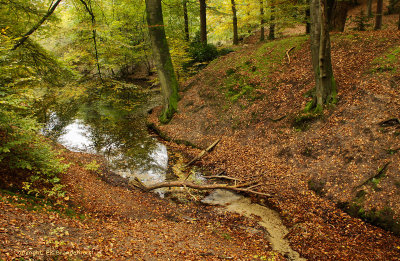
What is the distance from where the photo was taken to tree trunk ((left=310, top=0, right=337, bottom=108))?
880cm

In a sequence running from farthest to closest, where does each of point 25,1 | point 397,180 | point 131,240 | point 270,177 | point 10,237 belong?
1. point 25,1
2. point 270,177
3. point 397,180
4. point 131,240
5. point 10,237

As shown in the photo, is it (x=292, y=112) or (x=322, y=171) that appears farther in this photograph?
(x=292, y=112)

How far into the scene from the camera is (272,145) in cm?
997

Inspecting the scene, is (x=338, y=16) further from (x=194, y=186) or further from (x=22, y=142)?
(x=22, y=142)

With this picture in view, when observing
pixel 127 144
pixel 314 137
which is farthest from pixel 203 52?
pixel 314 137

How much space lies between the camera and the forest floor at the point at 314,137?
605 centimetres

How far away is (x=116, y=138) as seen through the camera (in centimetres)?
1417

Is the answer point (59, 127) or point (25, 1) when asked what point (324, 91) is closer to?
point (25, 1)

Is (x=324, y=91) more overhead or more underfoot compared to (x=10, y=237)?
Result: more overhead

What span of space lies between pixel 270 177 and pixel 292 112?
364cm

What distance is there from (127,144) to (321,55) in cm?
1062

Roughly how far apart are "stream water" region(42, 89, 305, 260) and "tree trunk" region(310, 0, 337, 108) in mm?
5486

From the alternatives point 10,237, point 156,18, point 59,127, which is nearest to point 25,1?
point 156,18

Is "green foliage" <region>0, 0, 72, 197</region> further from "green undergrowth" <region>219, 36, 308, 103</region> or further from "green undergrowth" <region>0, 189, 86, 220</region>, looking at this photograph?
"green undergrowth" <region>219, 36, 308, 103</region>
